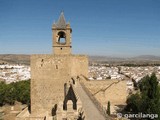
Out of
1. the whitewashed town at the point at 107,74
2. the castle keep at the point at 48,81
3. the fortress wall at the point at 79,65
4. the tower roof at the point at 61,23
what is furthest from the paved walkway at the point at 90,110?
the whitewashed town at the point at 107,74

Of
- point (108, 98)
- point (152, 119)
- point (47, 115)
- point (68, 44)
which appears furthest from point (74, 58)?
point (152, 119)

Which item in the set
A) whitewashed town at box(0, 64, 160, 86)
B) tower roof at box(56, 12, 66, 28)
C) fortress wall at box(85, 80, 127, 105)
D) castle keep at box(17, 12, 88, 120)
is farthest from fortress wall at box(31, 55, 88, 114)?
whitewashed town at box(0, 64, 160, 86)

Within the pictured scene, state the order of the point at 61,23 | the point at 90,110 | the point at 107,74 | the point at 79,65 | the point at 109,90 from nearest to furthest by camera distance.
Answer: the point at 90,110 → the point at 61,23 → the point at 79,65 → the point at 109,90 → the point at 107,74

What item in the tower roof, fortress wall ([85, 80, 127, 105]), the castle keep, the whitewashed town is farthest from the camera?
the whitewashed town

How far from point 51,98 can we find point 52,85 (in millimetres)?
1074

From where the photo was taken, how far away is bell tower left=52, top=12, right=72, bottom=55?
20297mm

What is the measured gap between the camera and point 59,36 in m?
20.9

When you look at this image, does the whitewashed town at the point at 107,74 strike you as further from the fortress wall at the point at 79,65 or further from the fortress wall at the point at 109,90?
the fortress wall at the point at 79,65

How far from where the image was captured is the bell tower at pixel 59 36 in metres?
20.3

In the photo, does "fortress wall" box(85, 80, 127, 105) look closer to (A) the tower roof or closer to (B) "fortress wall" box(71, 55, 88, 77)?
(B) "fortress wall" box(71, 55, 88, 77)

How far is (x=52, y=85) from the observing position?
19.0 meters

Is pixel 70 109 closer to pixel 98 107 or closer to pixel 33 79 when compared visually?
pixel 98 107

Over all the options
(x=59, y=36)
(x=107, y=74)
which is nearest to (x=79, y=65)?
(x=59, y=36)

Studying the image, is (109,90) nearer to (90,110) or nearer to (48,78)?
(48,78)
